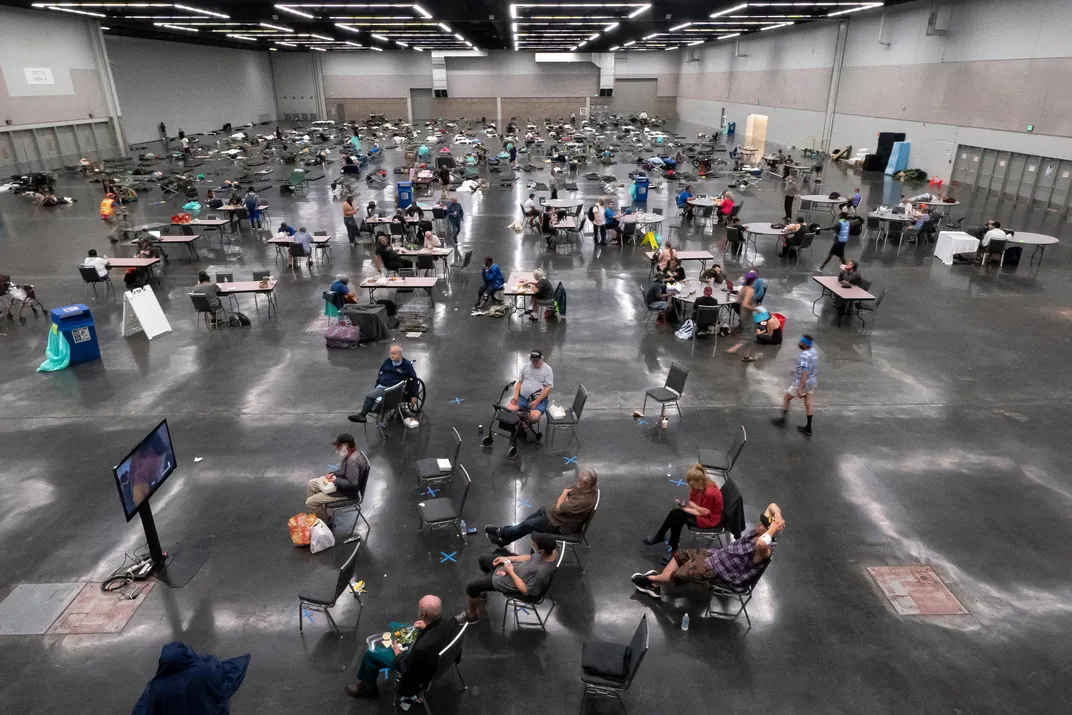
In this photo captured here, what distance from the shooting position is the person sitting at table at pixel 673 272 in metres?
13.6

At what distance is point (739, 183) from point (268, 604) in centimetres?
2866

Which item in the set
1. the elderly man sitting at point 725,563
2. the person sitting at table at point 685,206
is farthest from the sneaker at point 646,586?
the person sitting at table at point 685,206

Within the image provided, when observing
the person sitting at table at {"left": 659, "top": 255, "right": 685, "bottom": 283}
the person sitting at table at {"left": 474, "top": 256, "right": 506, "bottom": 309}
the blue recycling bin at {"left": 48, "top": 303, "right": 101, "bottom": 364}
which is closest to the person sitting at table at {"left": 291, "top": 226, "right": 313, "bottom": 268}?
the person sitting at table at {"left": 474, "top": 256, "right": 506, "bottom": 309}

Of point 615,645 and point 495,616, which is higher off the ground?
point 615,645

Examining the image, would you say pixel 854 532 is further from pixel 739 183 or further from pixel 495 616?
pixel 739 183

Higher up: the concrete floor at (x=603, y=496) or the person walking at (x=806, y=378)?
the person walking at (x=806, y=378)

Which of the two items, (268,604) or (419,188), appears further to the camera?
(419,188)

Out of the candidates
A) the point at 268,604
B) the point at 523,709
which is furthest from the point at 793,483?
the point at 268,604

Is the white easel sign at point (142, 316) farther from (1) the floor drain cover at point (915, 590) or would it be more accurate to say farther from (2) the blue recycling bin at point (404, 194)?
(1) the floor drain cover at point (915, 590)

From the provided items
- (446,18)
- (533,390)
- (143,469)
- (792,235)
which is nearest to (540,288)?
(533,390)

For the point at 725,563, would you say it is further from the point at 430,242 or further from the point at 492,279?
the point at 430,242

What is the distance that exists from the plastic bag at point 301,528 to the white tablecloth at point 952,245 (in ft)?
57.3

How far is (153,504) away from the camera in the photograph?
24.9 ft

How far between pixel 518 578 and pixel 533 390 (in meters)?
3.61
